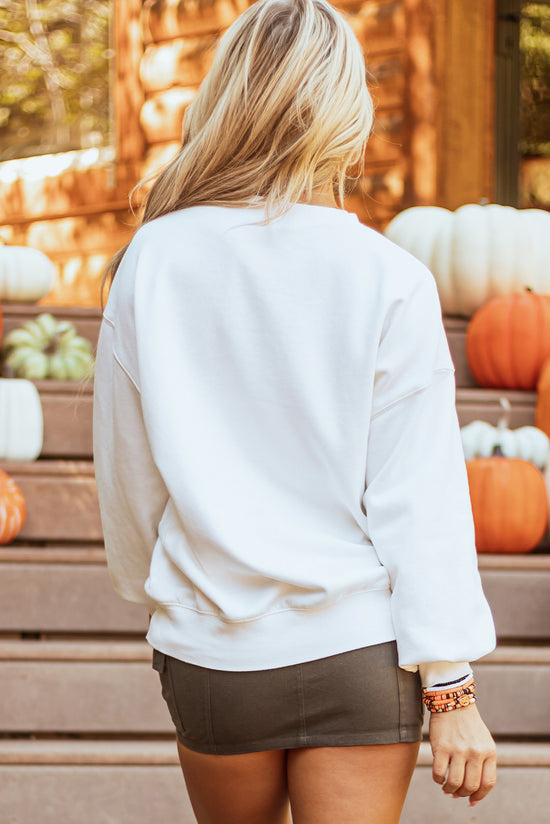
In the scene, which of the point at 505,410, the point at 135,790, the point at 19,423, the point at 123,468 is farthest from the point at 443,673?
the point at 505,410

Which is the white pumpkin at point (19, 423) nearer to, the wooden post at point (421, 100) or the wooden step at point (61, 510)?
the wooden step at point (61, 510)

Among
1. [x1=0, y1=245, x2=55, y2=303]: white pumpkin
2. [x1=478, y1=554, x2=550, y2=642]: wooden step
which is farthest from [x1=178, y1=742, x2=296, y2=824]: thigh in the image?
[x1=0, y1=245, x2=55, y2=303]: white pumpkin

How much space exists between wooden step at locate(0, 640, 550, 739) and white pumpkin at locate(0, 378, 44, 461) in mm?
918

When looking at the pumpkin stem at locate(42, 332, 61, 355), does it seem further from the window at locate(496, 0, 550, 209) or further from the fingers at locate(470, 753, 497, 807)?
the window at locate(496, 0, 550, 209)

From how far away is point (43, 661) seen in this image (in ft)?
8.04

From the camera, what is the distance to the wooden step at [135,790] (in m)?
2.21

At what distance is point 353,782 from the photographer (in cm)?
92

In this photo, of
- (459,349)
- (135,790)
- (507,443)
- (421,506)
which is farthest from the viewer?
(459,349)

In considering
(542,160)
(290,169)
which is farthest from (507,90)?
(290,169)

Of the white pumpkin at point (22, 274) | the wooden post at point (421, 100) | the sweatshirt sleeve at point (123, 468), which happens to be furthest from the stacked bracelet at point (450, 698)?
the wooden post at point (421, 100)

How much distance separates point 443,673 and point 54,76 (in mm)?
6067

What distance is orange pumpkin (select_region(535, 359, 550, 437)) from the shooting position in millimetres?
3367

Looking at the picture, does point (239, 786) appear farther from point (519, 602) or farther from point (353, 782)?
point (519, 602)

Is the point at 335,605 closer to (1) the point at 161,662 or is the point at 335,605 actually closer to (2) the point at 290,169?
(1) the point at 161,662
